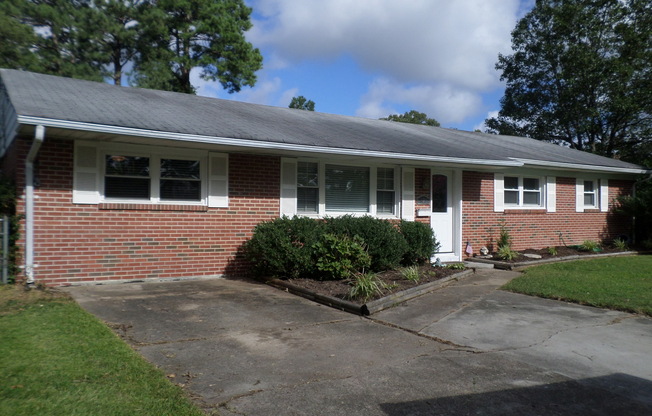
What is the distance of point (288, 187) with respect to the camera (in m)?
10.2

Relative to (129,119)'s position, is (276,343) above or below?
below

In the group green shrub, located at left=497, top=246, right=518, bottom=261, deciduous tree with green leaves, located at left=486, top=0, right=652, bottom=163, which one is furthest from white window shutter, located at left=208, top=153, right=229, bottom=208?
deciduous tree with green leaves, located at left=486, top=0, right=652, bottom=163

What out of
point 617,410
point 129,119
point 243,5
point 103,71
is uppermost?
point 243,5

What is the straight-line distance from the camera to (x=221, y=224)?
951cm

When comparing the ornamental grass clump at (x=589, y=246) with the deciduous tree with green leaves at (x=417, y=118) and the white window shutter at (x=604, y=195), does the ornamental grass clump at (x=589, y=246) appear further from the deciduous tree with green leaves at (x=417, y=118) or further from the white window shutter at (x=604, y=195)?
the deciduous tree with green leaves at (x=417, y=118)

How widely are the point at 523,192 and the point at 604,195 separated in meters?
3.98

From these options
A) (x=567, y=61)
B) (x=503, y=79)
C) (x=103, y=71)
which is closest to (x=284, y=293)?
(x=103, y=71)

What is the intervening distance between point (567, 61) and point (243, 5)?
19.0 metres

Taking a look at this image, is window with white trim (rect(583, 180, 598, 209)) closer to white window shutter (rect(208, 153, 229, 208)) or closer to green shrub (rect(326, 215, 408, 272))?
green shrub (rect(326, 215, 408, 272))

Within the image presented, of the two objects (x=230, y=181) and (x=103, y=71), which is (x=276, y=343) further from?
(x=103, y=71)

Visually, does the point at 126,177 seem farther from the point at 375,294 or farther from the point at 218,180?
the point at 375,294

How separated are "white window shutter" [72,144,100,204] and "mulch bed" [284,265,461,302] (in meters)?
3.67

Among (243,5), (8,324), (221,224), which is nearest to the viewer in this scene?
(8,324)

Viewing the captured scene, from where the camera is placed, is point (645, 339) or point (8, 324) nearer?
point (8, 324)
